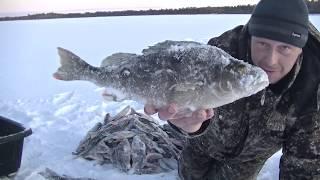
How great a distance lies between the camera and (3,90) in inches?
382

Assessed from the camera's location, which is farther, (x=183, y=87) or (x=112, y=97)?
(x=112, y=97)

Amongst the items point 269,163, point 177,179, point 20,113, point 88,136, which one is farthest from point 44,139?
point 269,163

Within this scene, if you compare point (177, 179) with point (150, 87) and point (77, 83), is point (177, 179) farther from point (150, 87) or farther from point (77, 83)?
point (77, 83)

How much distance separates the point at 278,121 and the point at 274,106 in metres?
0.12

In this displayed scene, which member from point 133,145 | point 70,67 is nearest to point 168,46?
point 70,67

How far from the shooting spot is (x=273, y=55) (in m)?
3.19

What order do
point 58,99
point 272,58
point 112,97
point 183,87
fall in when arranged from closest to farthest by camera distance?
point 183,87 → point 112,97 → point 272,58 → point 58,99

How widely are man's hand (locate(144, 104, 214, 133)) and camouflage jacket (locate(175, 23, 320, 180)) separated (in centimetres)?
17

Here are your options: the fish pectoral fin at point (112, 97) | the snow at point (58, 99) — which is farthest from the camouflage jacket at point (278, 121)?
the snow at point (58, 99)

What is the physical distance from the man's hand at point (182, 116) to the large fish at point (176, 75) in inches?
1.8

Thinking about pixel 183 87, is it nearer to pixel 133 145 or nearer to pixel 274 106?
pixel 274 106

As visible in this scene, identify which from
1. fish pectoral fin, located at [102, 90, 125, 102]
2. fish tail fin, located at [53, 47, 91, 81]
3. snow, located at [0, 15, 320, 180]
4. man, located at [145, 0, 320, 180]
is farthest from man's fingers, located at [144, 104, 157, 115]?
snow, located at [0, 15, 320, 180]

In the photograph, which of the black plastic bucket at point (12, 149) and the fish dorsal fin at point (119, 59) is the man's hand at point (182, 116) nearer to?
the fish dorsal fin at point (119, 59)

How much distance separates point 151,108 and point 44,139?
13.2 ft
